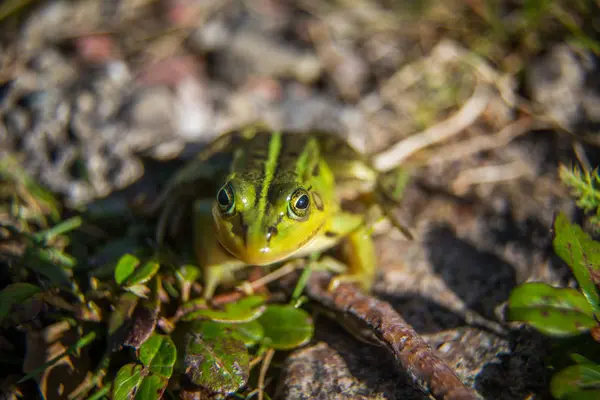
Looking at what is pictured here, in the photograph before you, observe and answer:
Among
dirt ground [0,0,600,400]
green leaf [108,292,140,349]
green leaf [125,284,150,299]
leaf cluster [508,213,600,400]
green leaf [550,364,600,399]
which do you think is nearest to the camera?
green leaf [550,364,600,399]

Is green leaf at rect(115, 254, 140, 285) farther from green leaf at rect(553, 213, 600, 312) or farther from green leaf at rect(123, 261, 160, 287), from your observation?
green leaf at rect(553, 213, 600, 312)

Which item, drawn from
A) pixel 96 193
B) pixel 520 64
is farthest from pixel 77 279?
pixel 520 64

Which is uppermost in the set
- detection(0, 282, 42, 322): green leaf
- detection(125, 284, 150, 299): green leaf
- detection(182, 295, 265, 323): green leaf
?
detection(0, 282, 42, 322): green leaf

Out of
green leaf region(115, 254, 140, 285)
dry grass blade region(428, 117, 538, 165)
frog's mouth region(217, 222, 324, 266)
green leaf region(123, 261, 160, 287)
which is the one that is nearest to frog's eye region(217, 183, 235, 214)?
frog's mouth region(217, 222, 324, 266)

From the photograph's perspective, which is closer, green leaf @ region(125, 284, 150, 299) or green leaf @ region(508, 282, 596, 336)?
green leaf @ region(508, 282, 596, 336)

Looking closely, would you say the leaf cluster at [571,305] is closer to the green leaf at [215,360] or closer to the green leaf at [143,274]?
the green leaf at [215,360]

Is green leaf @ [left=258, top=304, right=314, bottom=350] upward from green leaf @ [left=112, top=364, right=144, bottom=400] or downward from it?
downward

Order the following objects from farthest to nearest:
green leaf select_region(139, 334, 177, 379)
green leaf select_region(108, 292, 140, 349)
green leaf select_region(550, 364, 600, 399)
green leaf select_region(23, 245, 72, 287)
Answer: green leaf select_region(23, 245, 72, 287), green leaf select_region(108, 292, 140, 349), green leaf select_region(139, 334, 177, 379), green leaf select_region(550, 364, 600, 399)
